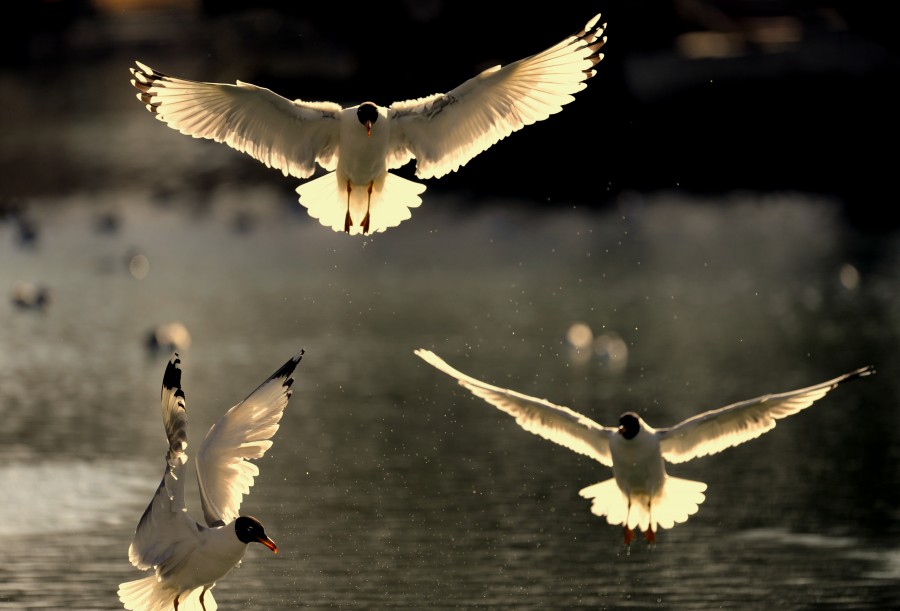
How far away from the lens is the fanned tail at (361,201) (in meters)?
11.4

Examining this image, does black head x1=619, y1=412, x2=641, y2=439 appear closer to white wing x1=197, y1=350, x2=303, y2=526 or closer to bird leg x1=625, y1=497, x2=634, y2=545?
bird leg x1=625, y1=497, x2=634, y2=545

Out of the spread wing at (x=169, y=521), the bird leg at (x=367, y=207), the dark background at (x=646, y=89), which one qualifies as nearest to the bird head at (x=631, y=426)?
the bird leg at (x=367, y=207)

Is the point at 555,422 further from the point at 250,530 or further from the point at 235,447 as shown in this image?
the point at 250,530

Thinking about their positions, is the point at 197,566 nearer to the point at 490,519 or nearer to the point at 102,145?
the point at 490,519

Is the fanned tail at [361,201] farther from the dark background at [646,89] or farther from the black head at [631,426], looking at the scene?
the dark background at [646,89]

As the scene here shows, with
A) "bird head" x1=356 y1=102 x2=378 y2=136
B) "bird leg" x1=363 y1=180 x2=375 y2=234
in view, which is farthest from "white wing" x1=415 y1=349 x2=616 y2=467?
"bird head" x1=356 y1=102 x2=378 y2=136

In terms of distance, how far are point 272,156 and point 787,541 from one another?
5943mm

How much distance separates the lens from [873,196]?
36.1 meters

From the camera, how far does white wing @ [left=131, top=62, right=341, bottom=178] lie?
36.4 ft

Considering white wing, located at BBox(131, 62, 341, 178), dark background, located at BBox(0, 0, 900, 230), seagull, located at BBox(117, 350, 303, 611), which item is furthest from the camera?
dark background, located at BBox(0, 0, 900, 230)

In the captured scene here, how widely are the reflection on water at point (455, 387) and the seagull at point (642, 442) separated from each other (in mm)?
1869

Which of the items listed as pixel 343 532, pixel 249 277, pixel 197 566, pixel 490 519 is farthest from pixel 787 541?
Answer: pixel 249 277

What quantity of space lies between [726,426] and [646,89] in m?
28.6

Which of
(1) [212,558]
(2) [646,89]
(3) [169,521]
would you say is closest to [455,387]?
(1) [212,558]
